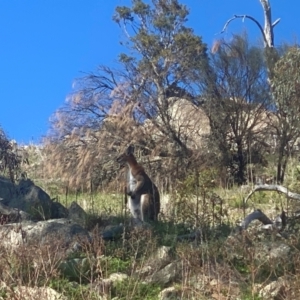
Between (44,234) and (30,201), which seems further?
(30,201)

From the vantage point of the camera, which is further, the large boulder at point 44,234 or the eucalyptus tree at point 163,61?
the eucalyptus tree at point 163,61

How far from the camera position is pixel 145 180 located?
13.6 metres

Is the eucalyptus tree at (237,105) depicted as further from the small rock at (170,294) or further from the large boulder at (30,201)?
the small rock at (170,294)

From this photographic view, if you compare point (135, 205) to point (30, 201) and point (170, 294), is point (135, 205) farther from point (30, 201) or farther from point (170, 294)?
point (170, 294)

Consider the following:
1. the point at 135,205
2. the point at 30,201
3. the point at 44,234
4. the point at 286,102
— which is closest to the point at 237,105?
the point at 286,102

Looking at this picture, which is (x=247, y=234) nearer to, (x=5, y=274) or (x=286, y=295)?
(x=286, y=295)

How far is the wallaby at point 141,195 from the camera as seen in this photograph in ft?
39.8

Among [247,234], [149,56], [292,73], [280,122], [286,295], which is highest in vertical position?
[149,56]

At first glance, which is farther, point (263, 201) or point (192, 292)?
point (263, 201)

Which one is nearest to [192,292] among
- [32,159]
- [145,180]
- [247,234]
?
[247,234]

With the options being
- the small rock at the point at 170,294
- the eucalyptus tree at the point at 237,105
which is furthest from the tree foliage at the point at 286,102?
the small rock at the point at 170,294

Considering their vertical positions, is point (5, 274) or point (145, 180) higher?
point (145, 180)

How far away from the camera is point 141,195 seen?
1310cm

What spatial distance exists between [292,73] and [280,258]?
15064 millimetres
